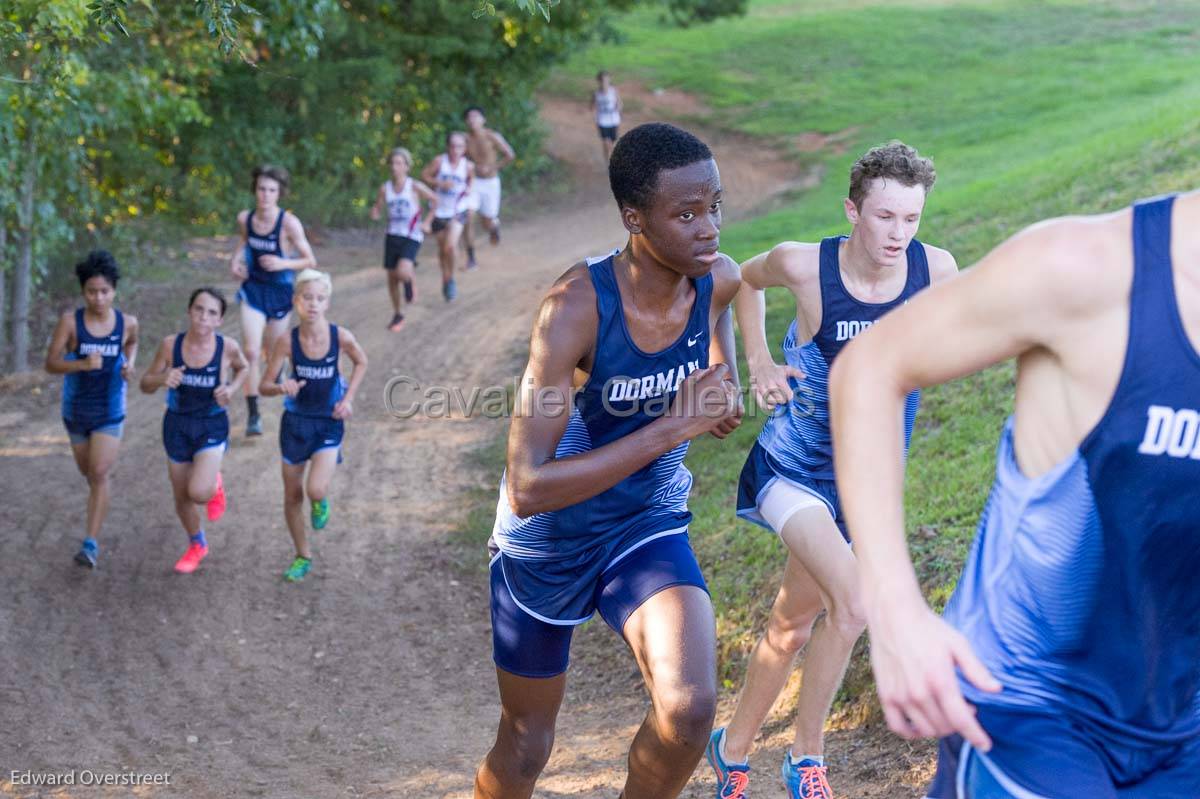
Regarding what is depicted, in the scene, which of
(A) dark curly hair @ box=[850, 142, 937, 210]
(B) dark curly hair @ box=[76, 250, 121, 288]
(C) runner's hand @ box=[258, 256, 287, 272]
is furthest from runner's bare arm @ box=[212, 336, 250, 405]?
(A) dark curly hair @ box=[850, 142, 937, 210]

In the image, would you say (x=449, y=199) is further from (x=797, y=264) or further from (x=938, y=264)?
(x=938, y=264)

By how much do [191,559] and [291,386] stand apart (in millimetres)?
1483

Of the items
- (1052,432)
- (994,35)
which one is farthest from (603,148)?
(1052,432)

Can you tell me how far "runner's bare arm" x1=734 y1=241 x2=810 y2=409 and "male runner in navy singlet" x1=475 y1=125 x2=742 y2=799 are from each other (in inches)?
18.7

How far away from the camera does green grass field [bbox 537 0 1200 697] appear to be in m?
6.93

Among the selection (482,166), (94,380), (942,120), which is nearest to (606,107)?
(942,120)

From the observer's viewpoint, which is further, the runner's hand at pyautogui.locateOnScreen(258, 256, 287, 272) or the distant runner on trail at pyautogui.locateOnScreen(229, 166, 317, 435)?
the distant runner on trail at pyautogui.locateOnScreen(229, 166, 317, 435)

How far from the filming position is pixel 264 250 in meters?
10.4

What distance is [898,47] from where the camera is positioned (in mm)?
32500

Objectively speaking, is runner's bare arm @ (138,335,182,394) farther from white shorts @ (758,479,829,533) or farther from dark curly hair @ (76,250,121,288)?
white shorts @ (758,479,829,533)

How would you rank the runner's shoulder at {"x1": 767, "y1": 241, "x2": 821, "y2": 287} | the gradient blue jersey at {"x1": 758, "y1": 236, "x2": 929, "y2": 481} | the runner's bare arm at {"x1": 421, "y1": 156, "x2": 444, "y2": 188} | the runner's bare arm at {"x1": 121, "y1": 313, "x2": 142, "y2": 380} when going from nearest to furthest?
1. the gradient blue jersey at {"x1": 758, "y1": 236, "x2": 929, "y2": 481}
2. the runner's shoulder at {"x1": 767, "y1": 241, "x2": 821, "y2": 287}
3. the runner's bare arm at {"x1": 121, "y1": 313, "x2": 142, "y2": 380}
4. the runner's bare arm at {"x1": 421, "y1": 156, "x2": 444, "y2": 188}

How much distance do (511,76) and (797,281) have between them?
18.8 meters

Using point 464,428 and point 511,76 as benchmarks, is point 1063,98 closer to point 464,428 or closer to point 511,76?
point 511,76

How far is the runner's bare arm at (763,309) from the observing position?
4586 millimetres
